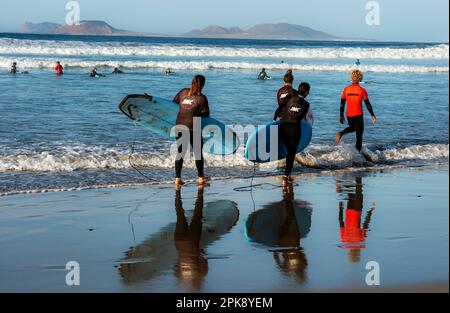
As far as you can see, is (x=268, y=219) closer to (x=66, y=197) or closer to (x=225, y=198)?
(x=225, y=198)

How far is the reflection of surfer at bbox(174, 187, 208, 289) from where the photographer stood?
5.69 m

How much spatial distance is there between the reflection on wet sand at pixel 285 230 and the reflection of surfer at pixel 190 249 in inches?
22.9

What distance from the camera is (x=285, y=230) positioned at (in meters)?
7.44

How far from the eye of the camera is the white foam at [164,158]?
11320 mm

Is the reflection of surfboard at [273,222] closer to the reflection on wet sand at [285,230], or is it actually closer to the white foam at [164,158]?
the reflection on wet sand at [285,230]

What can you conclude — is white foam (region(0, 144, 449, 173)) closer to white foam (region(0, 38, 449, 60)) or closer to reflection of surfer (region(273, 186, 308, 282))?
reflection of surfer (region(273, 186, 308, 282))

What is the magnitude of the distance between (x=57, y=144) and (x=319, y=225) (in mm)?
6770

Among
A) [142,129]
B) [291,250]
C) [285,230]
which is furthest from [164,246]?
[142,129]

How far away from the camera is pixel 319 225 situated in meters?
7.61

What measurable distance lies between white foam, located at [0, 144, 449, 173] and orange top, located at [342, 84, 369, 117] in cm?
96

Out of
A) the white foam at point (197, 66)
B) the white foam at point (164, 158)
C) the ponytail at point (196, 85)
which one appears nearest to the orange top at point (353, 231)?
the ponytail at point (196, 85)

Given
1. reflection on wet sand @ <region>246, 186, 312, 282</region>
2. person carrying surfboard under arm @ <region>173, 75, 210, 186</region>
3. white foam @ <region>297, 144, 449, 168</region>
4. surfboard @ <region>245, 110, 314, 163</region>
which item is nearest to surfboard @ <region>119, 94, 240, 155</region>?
surfboard @ <region>245, 110, 314, 163</region>

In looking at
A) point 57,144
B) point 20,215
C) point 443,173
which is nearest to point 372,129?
point 443,173

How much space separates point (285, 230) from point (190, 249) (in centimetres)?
129
